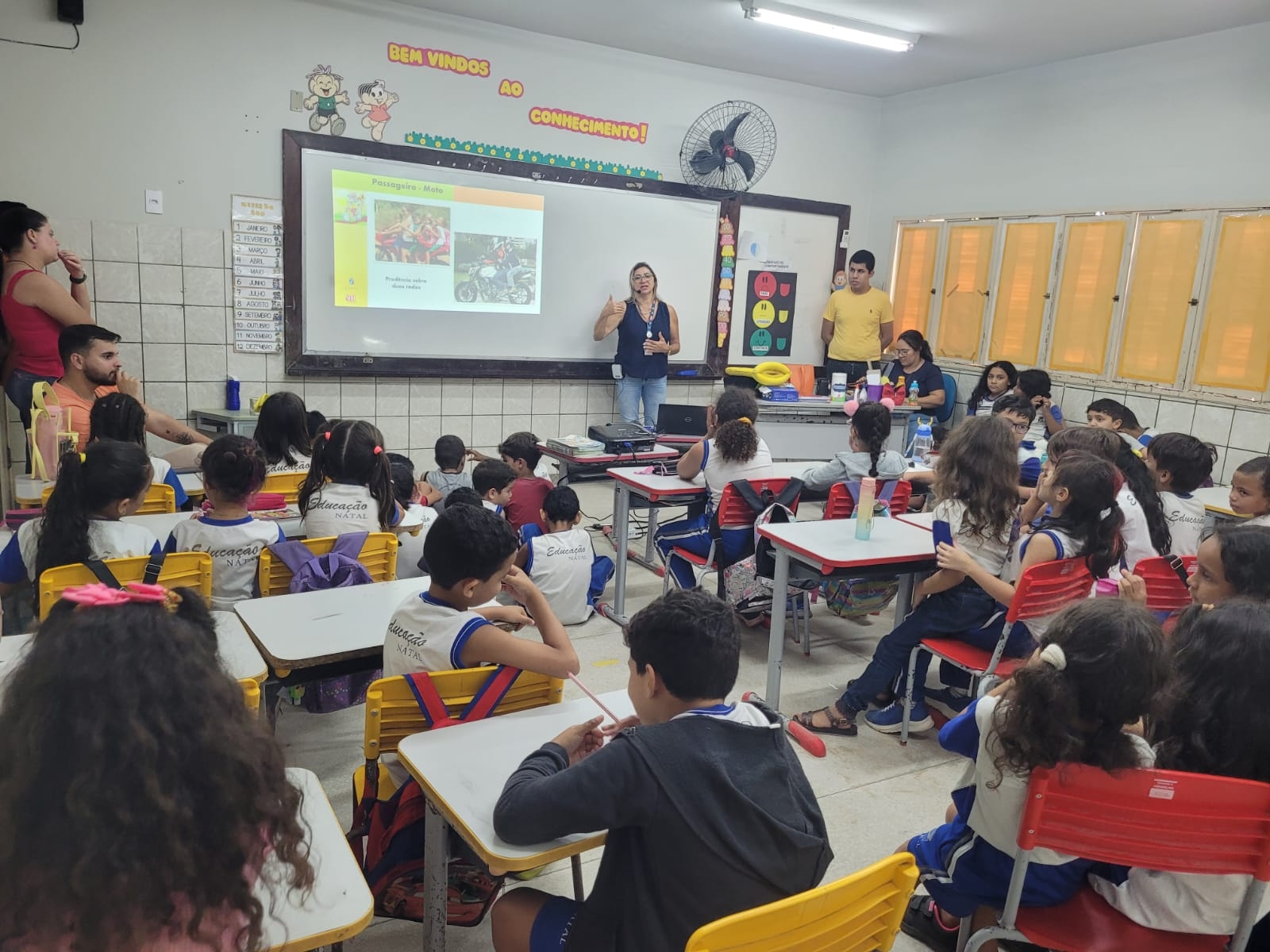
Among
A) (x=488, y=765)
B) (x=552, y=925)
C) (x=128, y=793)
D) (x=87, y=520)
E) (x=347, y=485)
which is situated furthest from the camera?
(x=347, y=485)

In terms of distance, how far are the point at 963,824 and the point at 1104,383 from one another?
5068mm

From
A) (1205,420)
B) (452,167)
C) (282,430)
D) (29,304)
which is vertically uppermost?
(452,167)

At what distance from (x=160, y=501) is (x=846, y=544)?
8.09 ft

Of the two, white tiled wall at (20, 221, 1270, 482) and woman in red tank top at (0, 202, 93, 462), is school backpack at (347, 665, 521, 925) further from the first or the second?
white tiled wall at (20, 221, 1270, 482)

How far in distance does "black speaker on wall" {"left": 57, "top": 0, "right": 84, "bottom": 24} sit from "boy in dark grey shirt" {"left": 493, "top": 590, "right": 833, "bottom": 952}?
16.9 ft

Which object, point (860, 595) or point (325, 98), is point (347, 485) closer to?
point (860, 595)

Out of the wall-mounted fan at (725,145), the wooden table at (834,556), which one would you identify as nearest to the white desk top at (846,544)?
the wooden table at (834,556)

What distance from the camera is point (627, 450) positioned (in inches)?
181

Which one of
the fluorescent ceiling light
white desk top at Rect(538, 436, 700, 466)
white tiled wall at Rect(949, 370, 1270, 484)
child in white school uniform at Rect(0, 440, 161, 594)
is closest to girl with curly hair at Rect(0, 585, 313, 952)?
child in white school uniform at Rect(0, 440, 161, 594)

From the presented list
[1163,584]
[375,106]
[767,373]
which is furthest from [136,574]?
[767,373]

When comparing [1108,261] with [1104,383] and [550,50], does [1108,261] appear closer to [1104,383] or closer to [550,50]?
[1104,383]

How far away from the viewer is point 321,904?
1.13 meters

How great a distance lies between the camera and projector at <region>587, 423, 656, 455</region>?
4566mm

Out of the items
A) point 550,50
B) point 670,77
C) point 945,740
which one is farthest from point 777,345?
point 945,740
